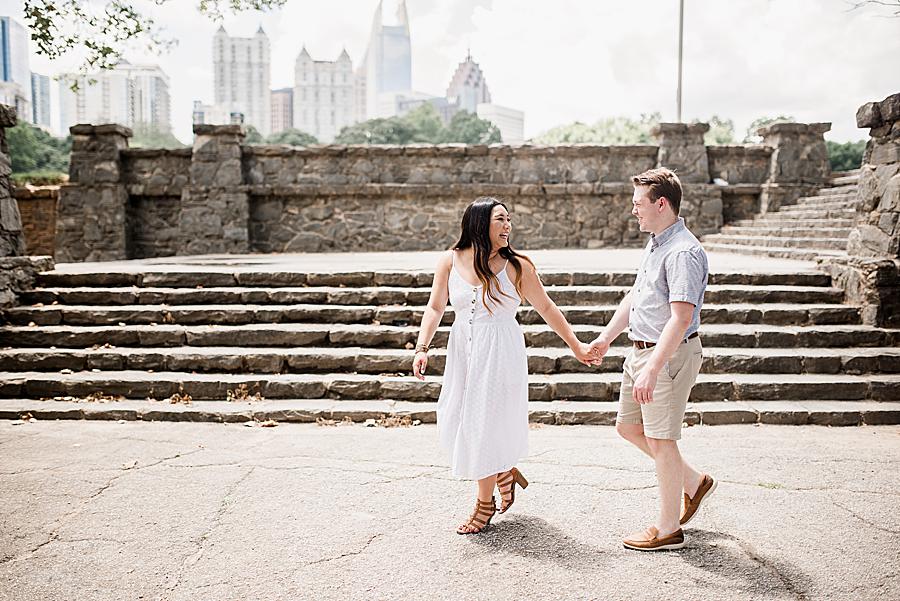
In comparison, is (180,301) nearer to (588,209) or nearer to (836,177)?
(588,209)

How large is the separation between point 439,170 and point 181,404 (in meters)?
7.80

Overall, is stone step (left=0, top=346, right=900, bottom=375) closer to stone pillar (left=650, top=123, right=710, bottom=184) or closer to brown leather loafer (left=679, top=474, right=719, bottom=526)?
brown leather loafer (left=679, top=474, right=719, bottom=526)

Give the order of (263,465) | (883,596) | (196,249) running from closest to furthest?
(883,596), (263,465), (196,249)

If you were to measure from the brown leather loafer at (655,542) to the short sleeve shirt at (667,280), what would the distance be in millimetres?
921

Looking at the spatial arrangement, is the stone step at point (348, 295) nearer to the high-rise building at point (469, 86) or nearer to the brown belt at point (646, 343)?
the brown belt at point (646, 343)

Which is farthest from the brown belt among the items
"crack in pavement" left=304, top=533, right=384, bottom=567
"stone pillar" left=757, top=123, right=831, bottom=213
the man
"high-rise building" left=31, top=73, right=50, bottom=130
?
"high-rise building" left=31, top=73, right=50, bottom=130

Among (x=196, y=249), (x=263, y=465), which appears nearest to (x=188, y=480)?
(x=263, y=465)

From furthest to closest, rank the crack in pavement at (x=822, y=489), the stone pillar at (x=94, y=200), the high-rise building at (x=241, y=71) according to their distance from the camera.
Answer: the high-rise building at (x=241, y=71), the stone pillar at (x=94, y=200), the crack in pavement at (x=822, y=489)

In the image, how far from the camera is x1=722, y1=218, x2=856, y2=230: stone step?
437 inches

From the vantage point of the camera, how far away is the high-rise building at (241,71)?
95125 mm

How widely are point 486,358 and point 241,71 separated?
10176 centimetres

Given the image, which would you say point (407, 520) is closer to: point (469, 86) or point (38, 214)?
point (38, 214)

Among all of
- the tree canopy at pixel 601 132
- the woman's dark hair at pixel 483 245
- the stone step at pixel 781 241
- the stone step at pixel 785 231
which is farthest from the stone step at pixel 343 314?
the tree canopy at pixel 601 132

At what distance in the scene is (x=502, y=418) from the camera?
3.61m
